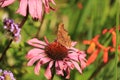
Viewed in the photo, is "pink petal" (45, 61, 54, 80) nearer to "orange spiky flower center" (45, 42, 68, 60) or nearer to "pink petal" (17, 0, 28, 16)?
"orange spiky flower center" (45, 42, 68, 60)

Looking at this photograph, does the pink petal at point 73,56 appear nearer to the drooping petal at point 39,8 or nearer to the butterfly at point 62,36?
the butterfly at point 62,36

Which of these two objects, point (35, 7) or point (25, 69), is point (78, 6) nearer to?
point (25, 69)

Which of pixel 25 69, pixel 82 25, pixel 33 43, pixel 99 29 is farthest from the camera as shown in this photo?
pixel 82 25

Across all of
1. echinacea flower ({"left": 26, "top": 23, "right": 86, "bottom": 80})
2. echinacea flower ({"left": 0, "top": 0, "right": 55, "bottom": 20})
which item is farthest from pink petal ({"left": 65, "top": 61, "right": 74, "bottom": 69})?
echinacea flower ({"left": 0, "top": 0, "right": 55, "bottom": 20})

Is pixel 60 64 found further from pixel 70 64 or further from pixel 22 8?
pixel 22 8

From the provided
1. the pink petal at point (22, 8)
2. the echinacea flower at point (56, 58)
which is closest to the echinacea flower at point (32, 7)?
the pink petal at point (22, 8)

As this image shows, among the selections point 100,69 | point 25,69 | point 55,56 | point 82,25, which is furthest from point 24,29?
point 82,25

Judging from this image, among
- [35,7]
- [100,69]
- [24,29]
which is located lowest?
[100,69]

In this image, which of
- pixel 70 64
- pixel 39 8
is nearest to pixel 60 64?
pixel 70 64

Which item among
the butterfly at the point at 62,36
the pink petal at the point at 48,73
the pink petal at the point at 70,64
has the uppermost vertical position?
the butterfly at the point at 62,36
